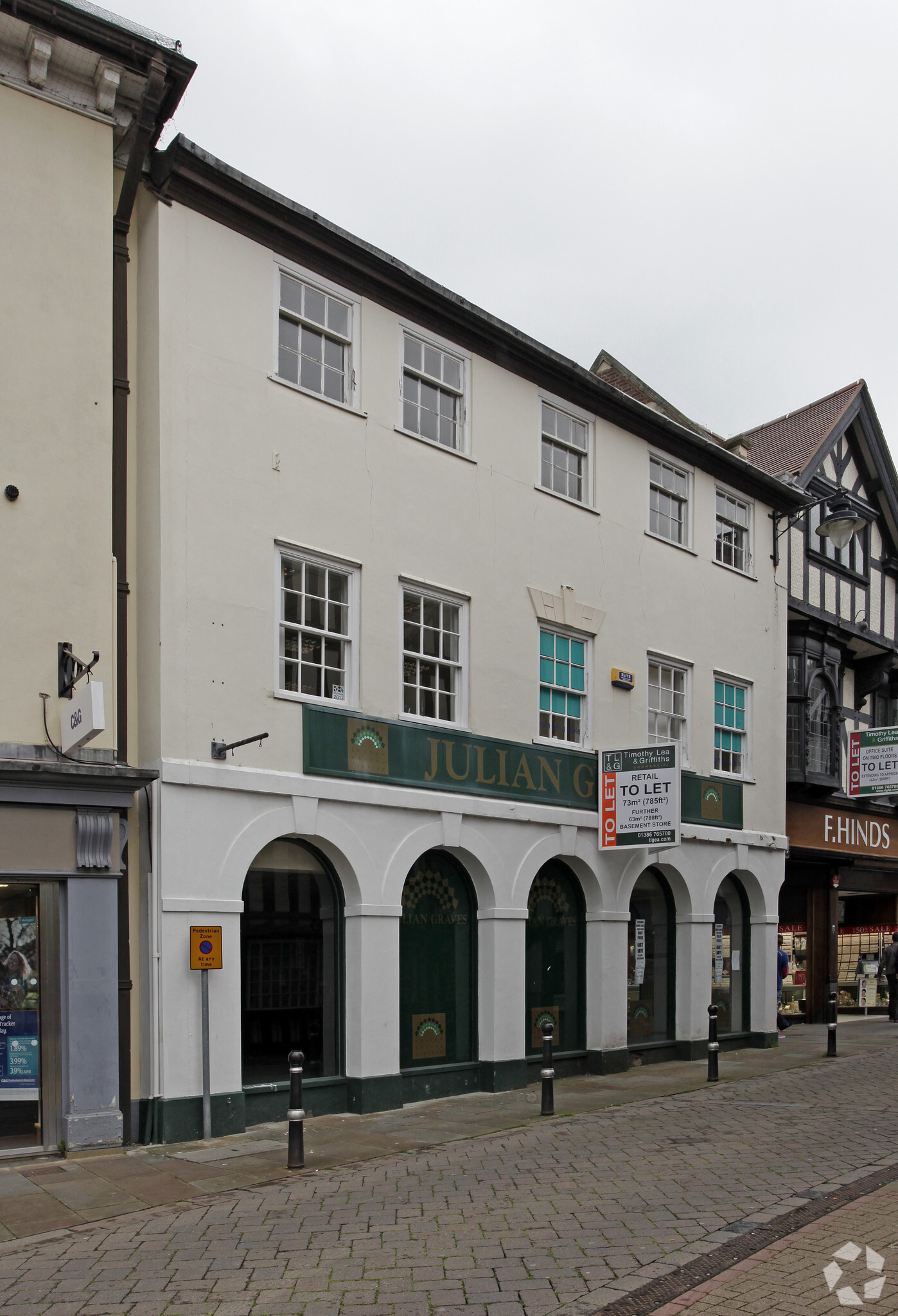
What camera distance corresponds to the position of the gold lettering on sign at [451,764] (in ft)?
48.7

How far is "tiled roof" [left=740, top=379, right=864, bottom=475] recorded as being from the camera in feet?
80.0

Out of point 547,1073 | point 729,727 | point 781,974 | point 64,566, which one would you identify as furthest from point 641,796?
point 64,566

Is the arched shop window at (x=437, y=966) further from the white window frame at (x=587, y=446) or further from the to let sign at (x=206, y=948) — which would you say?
the white window frame at (x=587, y=446)

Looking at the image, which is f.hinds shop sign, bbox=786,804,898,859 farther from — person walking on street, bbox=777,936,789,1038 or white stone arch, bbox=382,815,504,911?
white stone arch, bbox=382,815,504,911

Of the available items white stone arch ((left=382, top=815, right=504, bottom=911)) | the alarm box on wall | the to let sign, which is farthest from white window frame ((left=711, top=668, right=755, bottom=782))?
the to let sign

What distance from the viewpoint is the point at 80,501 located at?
11664 millimetres

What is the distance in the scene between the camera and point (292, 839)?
13375 mm

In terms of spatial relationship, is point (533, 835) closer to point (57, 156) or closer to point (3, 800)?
point (3, 800)

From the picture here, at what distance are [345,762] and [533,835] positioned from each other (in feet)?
11.5

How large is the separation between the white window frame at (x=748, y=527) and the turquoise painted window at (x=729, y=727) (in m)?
1.89

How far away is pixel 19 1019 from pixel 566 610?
8831 mm

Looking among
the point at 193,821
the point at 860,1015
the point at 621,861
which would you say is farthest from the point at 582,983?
the point at 860,1015

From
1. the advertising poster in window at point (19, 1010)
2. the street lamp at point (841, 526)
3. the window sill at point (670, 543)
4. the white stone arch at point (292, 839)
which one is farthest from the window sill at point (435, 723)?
the street lamp at point (841, 526)

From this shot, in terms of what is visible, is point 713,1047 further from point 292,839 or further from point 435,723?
point 292,839
